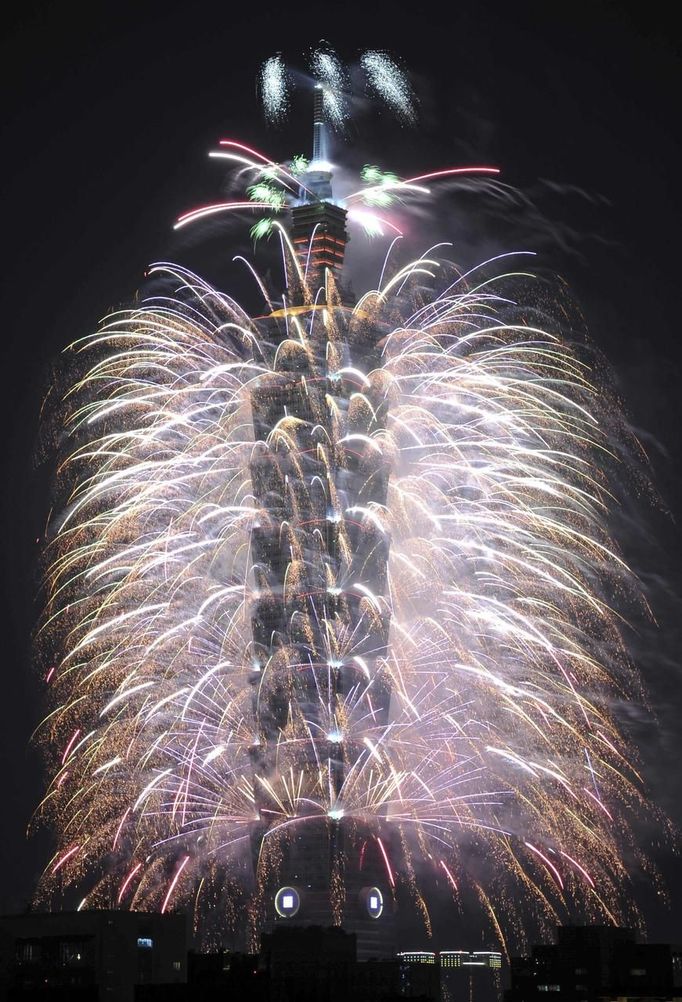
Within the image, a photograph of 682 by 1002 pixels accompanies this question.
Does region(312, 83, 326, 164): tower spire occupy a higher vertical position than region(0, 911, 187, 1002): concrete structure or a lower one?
higher

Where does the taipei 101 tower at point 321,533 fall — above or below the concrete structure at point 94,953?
above

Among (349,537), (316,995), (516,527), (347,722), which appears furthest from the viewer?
(347,722)

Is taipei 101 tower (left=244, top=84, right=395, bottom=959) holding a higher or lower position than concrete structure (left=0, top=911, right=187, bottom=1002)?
higher

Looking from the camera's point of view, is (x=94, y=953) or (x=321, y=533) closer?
(x=94, y=953)

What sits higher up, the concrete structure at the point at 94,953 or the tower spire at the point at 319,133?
the tower spire at the point at 319,133

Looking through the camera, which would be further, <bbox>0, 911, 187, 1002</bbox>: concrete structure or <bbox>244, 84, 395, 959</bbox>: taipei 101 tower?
<bbox>0, 911, 187, 1002</bbox>: concrete structure

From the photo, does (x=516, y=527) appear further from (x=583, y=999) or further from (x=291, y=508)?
(x=583, y=999)

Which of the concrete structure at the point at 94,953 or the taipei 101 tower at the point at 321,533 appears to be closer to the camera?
the taipei 101 tower at the point at 321,533

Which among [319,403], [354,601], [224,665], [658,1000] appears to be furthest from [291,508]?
[658,1000]

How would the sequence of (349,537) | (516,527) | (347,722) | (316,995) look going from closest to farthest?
(516,527) < (316,995) < (349,537) < (347,722)

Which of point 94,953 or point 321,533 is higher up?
point 321,533

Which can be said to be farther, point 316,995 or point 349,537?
point 349,537
